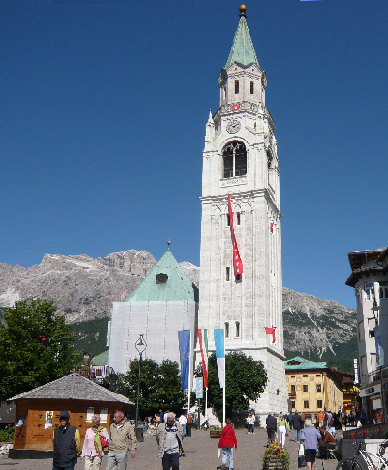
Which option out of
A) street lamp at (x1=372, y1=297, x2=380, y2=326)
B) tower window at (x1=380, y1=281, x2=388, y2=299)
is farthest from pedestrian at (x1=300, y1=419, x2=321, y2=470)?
tower window at (x1=380, y1=281, x2=388, y2=299)

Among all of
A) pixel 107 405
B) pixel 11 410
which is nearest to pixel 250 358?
pixel 11 410

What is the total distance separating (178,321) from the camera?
3027 inches

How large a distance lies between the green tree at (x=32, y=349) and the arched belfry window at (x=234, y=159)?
1344 inches

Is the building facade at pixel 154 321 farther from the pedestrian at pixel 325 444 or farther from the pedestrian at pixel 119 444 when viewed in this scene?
the pedestrian at pixel 119 444

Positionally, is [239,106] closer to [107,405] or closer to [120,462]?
[107,405]

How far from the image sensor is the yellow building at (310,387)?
113438mm

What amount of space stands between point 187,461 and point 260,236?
47475 millimetres

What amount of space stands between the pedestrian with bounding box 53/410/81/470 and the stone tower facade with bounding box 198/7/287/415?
54.4 metres

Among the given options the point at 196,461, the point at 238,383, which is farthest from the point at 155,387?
the point at 196,461

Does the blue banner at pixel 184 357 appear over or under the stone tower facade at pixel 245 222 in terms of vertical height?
under

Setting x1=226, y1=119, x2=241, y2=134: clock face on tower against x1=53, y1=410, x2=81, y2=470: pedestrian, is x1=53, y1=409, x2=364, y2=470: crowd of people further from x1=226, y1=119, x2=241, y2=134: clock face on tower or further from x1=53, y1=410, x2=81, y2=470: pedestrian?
x1=226, y1=119, x2=241, y2=134: clock face on tower

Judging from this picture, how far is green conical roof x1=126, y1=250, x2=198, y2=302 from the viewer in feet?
266

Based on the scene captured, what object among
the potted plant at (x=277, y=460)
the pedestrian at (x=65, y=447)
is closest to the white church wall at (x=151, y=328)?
the potted plant at (x=277, y=460)

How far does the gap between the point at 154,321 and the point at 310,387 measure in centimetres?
5052
